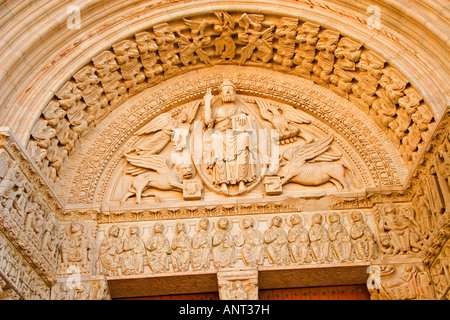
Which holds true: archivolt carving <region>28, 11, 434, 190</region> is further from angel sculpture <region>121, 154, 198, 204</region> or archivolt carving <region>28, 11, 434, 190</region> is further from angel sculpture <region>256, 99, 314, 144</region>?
angel sculpture <region>121, 154, 198, 204</region>

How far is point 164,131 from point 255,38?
201 centimetres

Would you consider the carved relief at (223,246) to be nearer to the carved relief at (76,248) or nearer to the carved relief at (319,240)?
the carved relief at (319,240)

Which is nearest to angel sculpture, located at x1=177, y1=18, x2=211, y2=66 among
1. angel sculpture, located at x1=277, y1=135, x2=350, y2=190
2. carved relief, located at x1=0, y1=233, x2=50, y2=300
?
angel sculpture, located at x1=277, y1=135, x2=350, y2=190

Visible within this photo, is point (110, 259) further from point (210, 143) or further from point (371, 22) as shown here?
point (371, 22)

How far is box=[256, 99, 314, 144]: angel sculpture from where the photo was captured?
8547 mm

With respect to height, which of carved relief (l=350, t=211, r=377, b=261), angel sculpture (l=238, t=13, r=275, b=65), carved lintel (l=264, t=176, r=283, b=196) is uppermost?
angel sculpture (l=238, t=13, r=275, b=65)

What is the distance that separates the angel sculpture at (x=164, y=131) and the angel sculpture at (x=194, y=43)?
719 millimetres

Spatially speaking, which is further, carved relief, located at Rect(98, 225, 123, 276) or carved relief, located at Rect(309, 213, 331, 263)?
carved relief, located at Rect(98, 225, 123, 276)

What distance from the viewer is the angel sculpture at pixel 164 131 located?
8.55 m

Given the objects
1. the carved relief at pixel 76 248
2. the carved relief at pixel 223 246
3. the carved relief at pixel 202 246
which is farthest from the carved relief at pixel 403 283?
the carved relief at pixel 76 248

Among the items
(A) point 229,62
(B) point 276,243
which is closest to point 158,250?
(B) point 276,243

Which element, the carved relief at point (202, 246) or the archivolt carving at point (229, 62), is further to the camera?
the archivolt carving at point (229, 62)

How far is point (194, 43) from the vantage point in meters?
8.75

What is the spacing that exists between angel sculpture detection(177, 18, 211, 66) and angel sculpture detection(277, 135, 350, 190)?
2116 mm
